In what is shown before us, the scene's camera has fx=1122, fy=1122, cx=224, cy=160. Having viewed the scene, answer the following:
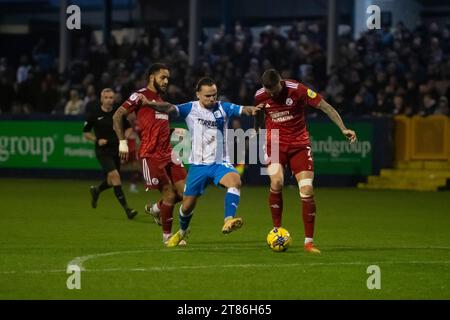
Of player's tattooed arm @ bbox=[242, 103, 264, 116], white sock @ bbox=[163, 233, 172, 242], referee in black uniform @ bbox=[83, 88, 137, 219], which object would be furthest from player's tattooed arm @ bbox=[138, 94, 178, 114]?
referee in black uniform @ bbox=[83, 88, 137, 219]

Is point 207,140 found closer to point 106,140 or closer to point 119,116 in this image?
point 119,116

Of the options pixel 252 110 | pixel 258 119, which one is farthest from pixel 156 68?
pixel 252 110

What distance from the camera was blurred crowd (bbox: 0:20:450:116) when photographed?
27.8 m

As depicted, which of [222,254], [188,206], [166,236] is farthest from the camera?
[166,236]

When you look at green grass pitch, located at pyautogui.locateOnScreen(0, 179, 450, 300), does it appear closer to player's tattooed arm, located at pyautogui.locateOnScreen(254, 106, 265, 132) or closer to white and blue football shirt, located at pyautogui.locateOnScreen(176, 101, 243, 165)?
white and blue football shirt, located at pyautogui.locateOnScreen(176, 101, 243, 165)

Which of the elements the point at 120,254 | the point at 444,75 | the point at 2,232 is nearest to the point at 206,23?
the point at 444,75

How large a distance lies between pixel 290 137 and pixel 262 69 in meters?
17.3

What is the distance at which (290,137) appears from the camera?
13.8 metres

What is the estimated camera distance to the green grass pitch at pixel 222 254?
10195 mm

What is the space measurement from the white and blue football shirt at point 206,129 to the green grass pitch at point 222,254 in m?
1.14

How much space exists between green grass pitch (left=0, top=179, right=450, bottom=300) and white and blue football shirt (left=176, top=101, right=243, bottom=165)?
1.14 metres
